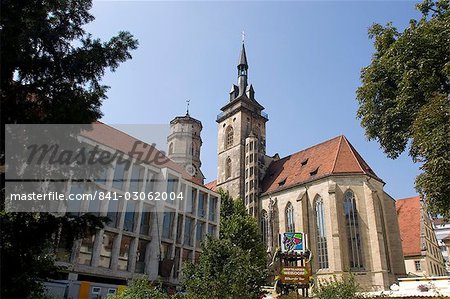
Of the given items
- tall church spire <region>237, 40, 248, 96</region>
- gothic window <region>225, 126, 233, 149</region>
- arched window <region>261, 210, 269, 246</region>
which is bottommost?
arched window <region>261, 210, 269, 246</region>

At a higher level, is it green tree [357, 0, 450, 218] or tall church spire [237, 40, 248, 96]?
tall church spire [237, 40, 248, 96]

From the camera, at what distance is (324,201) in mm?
36438

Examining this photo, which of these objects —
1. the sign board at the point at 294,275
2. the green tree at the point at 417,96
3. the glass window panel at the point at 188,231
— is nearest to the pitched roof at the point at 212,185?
the glass window panel at the point at 188,231

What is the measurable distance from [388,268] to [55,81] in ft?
111

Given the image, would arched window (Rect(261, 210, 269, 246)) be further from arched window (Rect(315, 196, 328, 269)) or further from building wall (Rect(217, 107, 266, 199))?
arched window (Rect(315, 196, 328, 269))

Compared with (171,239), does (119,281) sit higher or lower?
lower

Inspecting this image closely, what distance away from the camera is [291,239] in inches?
1097

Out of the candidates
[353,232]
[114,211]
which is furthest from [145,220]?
[353,232]

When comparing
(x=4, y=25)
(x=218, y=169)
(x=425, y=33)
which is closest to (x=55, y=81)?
(x=4, y=25)

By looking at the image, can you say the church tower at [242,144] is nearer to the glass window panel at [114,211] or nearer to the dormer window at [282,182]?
the dormer window at [282,182]

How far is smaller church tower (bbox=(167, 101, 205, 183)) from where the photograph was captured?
5466cm

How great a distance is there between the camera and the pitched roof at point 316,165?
123 feet

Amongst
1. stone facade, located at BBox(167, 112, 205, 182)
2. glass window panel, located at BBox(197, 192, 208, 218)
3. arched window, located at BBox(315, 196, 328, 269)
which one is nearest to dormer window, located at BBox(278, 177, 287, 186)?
arched window, located at BBox(315, 196, 328, 269)

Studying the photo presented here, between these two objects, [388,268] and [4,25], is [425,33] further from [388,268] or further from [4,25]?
[388,268]
